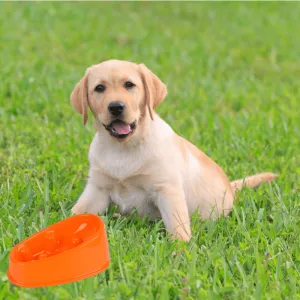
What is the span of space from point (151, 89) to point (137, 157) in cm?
43

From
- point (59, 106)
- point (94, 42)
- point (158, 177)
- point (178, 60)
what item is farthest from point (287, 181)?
point (94, 42)

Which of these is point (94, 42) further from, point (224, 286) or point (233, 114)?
point (224, 286)

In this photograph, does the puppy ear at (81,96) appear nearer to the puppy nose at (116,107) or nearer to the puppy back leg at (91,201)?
the puppy nose at (116,107)

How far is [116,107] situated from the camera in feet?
12.6

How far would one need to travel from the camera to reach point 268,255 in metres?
3.69

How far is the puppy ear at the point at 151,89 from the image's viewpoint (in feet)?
13.3

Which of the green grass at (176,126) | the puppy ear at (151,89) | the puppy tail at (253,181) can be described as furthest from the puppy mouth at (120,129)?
the puppy tail at (253,181)

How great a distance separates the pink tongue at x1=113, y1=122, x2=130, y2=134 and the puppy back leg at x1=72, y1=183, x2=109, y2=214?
1.54ft

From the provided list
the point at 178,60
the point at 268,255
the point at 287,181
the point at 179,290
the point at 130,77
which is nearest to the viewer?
the point at 179,290

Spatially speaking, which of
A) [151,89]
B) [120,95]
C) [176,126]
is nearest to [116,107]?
[120,95]

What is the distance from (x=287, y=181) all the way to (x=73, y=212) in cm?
176

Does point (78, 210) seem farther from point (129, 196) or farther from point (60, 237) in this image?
point (60, 237)

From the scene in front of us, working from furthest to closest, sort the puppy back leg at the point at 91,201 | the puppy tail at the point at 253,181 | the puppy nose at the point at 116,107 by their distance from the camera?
1. the puppy tail at the point at 253,181
2. the puppy back leg at the point at 91,201
3. the puppy nose at the point at 116,107

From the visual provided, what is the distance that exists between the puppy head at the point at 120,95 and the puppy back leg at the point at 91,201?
439 millimetres
